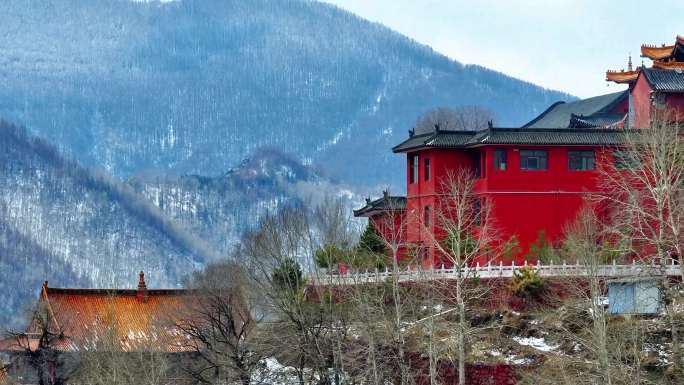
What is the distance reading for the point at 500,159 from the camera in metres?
67.6

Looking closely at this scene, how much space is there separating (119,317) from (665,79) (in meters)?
27.1

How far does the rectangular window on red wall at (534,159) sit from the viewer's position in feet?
222

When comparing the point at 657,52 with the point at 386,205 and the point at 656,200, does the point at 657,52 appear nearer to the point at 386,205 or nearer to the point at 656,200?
the point at 386,205

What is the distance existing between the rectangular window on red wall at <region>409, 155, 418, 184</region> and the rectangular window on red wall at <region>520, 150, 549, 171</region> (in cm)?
643

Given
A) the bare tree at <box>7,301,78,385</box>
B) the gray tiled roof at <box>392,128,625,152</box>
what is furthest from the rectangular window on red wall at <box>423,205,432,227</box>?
the bare tree at <box>7,301,78,385</box>

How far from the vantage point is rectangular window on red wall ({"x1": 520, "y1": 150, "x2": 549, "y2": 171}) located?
67.7 meters

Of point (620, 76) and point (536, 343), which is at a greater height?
point (620, 76)

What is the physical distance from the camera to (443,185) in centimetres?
6906

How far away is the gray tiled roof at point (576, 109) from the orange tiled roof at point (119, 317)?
2718cm

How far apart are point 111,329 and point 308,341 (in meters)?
11.8

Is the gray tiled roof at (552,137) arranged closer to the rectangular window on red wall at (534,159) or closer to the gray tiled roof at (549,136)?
the gray tiled roof at (549,136)

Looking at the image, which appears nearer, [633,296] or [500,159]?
[633,296]

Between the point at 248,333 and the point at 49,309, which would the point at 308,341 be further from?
the point at 49,309

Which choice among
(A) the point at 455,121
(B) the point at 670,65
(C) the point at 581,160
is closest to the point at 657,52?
(B) the point at 670,65
